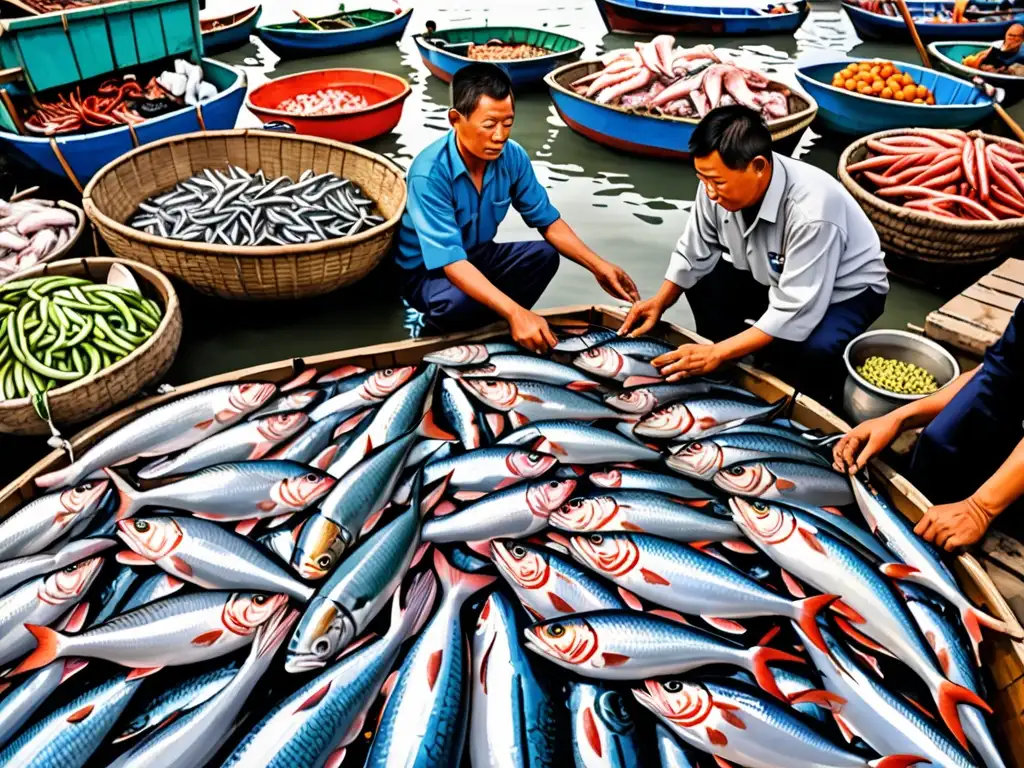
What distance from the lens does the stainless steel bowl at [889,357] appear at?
3.24m

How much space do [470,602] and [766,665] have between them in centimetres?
88

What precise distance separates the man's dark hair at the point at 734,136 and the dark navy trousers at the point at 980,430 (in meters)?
1.12

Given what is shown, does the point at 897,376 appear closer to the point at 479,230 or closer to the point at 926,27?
the point at 479,230

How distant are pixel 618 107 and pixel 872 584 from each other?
6.05 metres

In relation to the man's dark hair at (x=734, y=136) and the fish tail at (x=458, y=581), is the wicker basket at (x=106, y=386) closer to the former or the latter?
the fish tail at (x=458, y=581)

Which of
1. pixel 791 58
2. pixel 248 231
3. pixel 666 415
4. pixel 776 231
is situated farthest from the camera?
pixel 791 58

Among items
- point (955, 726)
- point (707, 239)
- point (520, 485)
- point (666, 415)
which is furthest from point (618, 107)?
point (955, 726)

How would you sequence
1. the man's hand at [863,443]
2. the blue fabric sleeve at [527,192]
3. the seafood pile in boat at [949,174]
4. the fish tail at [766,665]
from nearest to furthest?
the fish tail at [766,665] → the man's hand at [863,443] → the blue fabric sleeve at [527,192] → the seafood pile in boat at [949,174]

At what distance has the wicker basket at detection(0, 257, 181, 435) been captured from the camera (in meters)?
2.73

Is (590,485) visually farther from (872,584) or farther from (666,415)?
(872,584)

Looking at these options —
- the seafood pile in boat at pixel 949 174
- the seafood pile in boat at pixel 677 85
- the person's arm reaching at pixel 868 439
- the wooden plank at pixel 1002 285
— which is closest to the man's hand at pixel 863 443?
the person's arm reaching at pixel 868 439

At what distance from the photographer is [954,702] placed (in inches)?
71.5

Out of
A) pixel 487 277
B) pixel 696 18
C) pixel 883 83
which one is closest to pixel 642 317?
pixel 487 277

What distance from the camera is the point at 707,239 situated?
3434mm
